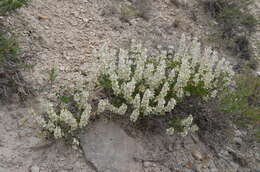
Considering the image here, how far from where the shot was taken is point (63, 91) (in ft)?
11.9

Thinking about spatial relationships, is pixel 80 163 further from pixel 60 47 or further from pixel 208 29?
pixel 208 29

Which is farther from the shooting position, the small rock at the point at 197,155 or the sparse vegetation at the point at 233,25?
the sparse vegetation at the point at 233,25

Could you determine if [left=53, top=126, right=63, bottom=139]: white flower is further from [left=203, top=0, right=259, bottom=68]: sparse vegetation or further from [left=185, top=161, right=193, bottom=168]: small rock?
[left=203, top=0, right=259, bottom=68]: sparse vegetation

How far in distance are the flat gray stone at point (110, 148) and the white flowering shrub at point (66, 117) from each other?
162 mm

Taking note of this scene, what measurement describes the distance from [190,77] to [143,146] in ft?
3.50

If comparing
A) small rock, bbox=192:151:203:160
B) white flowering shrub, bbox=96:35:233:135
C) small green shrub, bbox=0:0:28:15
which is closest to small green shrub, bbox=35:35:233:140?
white flowering shrub, bbox=96:35:233:135

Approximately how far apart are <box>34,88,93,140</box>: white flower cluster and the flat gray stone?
0.61 feet

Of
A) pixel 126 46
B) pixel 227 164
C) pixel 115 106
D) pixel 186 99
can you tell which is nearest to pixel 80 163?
pixel 115 106

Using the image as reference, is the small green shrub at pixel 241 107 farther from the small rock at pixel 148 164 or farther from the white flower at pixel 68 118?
the white flower at pixel 68 118

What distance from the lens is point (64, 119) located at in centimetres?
305

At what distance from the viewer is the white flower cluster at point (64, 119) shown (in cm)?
304

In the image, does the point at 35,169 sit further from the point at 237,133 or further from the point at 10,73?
the point at 237,133

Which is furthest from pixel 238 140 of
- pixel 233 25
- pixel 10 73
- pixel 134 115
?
pixel 10 73

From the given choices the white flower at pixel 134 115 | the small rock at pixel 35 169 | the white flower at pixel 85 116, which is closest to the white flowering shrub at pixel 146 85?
the white flower at pixel 134 115
